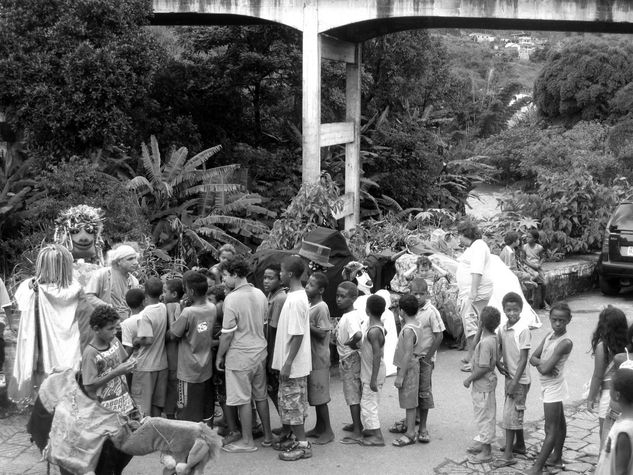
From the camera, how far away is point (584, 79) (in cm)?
3262

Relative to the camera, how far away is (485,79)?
168ft

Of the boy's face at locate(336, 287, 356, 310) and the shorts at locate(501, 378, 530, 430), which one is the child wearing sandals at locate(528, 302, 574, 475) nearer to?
the shorts at locate(501, 378, 530, 430)

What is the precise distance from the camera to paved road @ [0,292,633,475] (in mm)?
6281

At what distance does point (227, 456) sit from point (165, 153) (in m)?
11.6

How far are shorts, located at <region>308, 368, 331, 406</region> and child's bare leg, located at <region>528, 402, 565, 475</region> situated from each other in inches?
68.8

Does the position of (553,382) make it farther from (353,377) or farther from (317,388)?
(317,388)

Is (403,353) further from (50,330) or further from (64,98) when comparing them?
(64,98)

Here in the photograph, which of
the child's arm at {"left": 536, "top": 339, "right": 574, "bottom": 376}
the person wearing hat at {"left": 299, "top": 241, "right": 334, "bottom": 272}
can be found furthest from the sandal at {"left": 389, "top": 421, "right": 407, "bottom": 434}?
the person wearing hat at {"left": 299, "top": 241, "right": 334, "bottom": 272}

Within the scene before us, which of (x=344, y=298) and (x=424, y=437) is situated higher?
(x=344, y=298)

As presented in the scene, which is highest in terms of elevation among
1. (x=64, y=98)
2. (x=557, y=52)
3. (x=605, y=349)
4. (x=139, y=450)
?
(x=557, y=52)

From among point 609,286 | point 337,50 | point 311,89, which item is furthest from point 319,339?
point 337,50

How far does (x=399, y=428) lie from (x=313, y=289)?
1490 millimetres

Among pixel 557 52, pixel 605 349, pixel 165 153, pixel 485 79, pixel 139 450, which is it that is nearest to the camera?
pixel 139 450

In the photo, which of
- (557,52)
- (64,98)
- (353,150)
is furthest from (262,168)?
(557,52)
